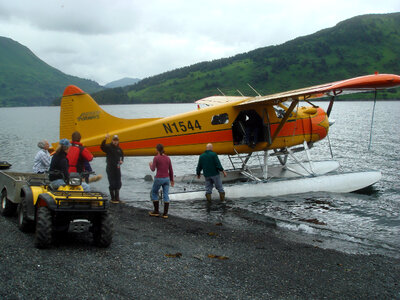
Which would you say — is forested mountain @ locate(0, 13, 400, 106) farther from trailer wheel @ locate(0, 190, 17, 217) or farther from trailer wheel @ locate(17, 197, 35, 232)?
trailer wheel @ locate(17, 197, 35, 232)

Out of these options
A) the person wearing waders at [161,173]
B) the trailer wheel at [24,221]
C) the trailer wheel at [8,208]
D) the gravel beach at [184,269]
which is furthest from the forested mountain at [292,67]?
the trailer wheel at [24,221]

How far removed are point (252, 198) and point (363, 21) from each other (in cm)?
21109

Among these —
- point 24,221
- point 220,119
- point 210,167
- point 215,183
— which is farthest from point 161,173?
point 220,119

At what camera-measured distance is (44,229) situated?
5.89m

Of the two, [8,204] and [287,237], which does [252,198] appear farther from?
[8,204]

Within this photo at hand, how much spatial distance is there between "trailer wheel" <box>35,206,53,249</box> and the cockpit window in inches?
315

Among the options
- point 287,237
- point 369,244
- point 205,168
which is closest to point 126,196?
point 205,168

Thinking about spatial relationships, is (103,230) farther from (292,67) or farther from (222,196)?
(292,67)

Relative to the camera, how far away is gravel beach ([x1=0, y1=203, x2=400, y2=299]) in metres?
4.85

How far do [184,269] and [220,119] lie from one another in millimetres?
8081

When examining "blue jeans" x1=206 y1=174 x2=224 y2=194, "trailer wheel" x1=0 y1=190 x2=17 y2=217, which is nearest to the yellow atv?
"trailer wheel" x1=0 y1=190 x2=17 y2=217

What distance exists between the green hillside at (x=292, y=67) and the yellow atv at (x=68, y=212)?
405 ft

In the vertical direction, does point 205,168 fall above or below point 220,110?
below

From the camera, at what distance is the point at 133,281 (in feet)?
16.7
